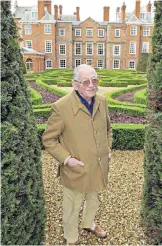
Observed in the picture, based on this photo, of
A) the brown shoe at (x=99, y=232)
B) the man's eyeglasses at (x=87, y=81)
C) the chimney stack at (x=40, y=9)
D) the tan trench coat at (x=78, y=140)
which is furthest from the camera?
the chimney stack at (x=40, y=9)

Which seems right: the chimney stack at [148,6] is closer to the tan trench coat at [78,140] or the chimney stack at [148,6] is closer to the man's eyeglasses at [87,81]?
the tan trench coat at [78,140]

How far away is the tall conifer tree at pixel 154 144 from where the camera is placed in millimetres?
2596

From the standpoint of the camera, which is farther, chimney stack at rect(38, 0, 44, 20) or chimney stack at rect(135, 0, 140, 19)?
chimney stack at rect(135, 0, 140, 19)

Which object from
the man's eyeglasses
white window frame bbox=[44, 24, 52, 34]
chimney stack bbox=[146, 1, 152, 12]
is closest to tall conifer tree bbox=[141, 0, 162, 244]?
the man's eyeglasses

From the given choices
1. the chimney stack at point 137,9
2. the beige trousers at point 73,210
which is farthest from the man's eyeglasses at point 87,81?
the chimney stack at point 137,9

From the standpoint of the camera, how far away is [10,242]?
2.25m

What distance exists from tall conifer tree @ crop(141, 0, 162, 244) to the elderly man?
1.59ft

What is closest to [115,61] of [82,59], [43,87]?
[82,59]

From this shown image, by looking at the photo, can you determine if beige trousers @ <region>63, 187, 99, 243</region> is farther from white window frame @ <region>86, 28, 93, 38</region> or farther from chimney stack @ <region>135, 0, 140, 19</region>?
chimney stack @ <region>135, 0, 140, 19</region>

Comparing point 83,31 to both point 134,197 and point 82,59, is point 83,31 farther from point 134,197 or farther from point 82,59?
point 134,197

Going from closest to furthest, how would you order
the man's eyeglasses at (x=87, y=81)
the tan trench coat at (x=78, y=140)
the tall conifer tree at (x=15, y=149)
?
the tall conifer tree at (x=15, y=149) → the man's eyeglasses at (x=87, y=81) → the tan trench coat at (x=78, y=140)

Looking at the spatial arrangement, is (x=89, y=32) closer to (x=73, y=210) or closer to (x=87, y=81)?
(x=87, y=81)

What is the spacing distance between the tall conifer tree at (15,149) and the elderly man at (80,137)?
0.24m

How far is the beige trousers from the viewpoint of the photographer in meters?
2.80
